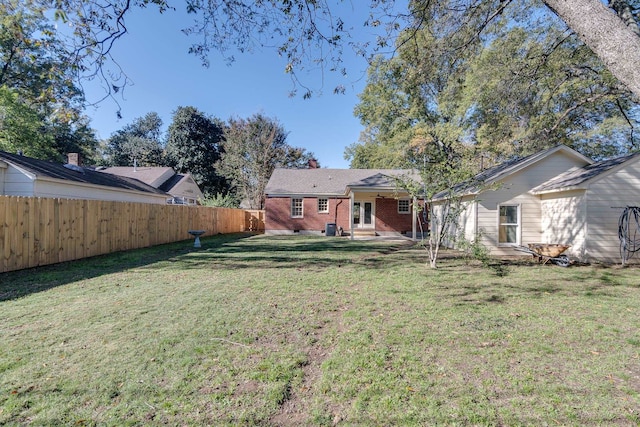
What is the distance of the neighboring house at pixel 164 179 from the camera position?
25.0 meters

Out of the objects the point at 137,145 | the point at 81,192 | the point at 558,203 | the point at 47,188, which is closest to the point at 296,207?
the point at 81,192

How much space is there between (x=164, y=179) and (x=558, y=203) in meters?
A: 27.1

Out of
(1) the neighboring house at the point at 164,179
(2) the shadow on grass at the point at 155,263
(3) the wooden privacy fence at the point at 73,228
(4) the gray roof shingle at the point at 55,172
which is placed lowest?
(2) the shadow on grass at the point at 155,263

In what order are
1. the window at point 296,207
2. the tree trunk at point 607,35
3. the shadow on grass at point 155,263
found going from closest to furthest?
1. the tree trunk at point 607,35
2. the shadow on grass at point 155,263
3. the window at point 296,207

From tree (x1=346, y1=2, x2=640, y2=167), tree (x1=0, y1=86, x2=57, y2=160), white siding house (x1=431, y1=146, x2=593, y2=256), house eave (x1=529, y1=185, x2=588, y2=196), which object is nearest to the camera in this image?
tree (x1=346, y1=2, x2=640, y2=167)

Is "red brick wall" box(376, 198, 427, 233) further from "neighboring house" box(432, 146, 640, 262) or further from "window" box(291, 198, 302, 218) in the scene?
"neighboring house" box(432, 146, 640, 262)

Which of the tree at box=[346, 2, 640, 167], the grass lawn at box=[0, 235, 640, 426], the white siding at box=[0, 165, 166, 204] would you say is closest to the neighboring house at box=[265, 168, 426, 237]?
the tree at box=[346, 2, 640, 167]

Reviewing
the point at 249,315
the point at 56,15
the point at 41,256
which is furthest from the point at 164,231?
the point at 56,15

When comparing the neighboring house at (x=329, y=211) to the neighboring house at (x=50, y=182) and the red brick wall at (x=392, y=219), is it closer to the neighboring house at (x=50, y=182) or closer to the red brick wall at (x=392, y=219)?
the red brick wall at (x=392, y=219)

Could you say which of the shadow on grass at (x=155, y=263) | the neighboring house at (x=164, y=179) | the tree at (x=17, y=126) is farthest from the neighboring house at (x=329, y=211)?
the tree at (x=17, y=126)

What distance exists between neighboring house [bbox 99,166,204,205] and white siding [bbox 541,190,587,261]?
2424 centimetres

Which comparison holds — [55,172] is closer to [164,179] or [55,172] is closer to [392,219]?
[164,179]

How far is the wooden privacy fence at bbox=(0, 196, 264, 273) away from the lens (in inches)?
282

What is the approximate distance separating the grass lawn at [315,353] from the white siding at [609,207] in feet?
11.8
